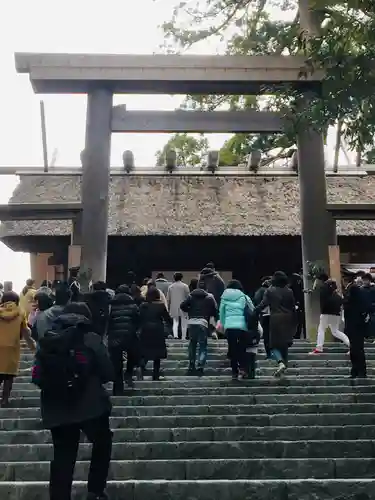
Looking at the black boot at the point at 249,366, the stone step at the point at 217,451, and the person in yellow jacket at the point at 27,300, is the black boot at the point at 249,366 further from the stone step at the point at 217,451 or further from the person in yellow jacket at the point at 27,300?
the person in yellow jacket at the point at 27,300

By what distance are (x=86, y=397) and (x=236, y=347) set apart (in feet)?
Result: 15.7

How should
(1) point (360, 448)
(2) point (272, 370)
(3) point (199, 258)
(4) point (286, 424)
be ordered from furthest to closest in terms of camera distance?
(3) point (199, 258)
(2) point (272, 370)
(4) point (286, 424)
(1) point (360, 448)

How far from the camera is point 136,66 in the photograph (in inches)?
542

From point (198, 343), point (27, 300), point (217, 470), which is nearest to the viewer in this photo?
point (217, 470)

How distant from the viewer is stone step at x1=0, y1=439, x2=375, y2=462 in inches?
272

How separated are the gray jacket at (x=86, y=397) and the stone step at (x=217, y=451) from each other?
1.88 meters

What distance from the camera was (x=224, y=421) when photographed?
781 centimetres

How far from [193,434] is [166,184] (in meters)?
12.9

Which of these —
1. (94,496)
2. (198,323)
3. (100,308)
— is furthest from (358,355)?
(94,496)

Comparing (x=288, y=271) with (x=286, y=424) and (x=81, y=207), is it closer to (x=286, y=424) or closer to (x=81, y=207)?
(x=81, y=207)

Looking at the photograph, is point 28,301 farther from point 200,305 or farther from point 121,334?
point 121,334

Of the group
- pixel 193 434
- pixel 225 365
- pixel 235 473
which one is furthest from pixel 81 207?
pixel 235 473

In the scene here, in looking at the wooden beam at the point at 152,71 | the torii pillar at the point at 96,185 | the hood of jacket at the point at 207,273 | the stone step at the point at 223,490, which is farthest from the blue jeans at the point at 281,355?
the wooden beam at the point at 152,71

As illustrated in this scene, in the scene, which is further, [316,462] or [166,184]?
[166,184]
